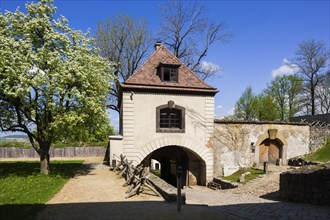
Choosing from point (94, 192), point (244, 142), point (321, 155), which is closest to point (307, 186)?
point (94, 192)

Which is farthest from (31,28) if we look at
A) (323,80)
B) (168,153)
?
(323,80)

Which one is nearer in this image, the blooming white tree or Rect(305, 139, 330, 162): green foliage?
the blooming white tree

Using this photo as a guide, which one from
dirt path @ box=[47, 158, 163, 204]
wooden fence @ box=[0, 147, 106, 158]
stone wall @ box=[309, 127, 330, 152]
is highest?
stone wall @ box=[309, 127, 330, 152]

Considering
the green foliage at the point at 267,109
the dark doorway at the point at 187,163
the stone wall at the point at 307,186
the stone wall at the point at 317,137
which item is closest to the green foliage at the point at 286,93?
the green foliage at the point at 267,109

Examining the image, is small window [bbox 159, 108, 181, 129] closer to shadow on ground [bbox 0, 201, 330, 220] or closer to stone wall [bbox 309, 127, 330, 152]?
shadow on ground [bbox 0, 201, 330, 220]

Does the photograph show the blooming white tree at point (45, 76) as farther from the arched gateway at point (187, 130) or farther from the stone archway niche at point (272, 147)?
the stone archway niche at point (272, 147)

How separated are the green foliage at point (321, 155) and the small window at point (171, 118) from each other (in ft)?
36.5

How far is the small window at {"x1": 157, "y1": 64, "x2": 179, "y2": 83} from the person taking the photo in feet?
65.1

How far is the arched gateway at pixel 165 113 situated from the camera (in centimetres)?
1875

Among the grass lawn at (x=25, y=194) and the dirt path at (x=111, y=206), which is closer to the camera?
the dirt path at (x=111, y=206)

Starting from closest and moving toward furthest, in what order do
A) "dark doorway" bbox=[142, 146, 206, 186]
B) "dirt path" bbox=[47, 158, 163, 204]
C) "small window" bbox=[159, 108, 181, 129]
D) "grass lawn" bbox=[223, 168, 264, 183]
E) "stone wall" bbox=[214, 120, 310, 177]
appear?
"dirt path" bbox=[47, 158, 163, 204] < "grass lawn" bbox=[223, 168, 264, 183] < "small window" bbox=[159, 108, 181, 129] < "dark doorway" bbox=[142, 146, 206, 186] < "stone wall" bbox=[214, 120, 310, 177]

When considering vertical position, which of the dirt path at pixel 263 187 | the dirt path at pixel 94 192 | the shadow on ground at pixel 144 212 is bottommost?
the dirt path at pixel 263 187

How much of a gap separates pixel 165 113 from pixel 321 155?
13.6m

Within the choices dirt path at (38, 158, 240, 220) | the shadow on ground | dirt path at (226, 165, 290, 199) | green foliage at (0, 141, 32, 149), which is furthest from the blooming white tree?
green foliage at (0, 141, 32, 149)
